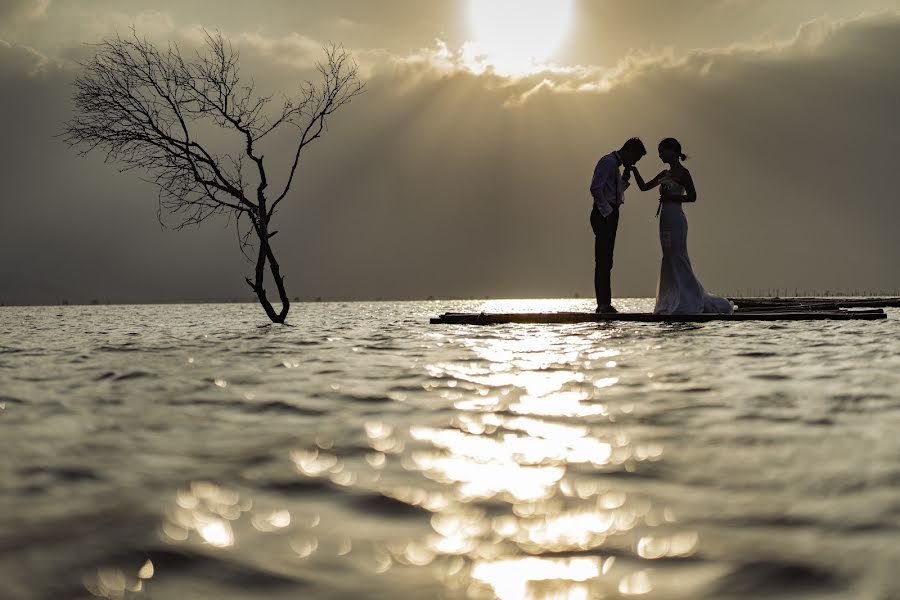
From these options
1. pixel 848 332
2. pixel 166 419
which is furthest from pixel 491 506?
pixel 848 332

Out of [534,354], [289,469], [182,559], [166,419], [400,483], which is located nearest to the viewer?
[182,559]

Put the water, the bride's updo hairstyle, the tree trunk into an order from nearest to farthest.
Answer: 1. the water
2. the bride's updo hairstyle
3. the tree trunk

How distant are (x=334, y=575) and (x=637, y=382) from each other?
438cm

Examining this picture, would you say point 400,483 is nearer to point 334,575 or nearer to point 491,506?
point 491,506

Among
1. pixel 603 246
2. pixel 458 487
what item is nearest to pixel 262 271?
pixel 603 246

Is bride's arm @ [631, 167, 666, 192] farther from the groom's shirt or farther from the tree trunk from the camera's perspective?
the tree trunk

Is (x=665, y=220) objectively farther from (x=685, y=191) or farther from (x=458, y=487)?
(x=458, y=487)

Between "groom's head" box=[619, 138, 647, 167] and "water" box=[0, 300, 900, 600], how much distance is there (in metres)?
9.21

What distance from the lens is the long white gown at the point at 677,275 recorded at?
48.3 ft

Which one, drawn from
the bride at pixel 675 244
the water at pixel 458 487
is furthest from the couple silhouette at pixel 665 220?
the water at pixel 458 487

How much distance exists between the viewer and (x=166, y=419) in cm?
475

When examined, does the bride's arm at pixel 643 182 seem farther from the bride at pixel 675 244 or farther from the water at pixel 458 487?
the water at pixel 458 487

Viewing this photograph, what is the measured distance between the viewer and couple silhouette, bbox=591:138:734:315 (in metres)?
14.5

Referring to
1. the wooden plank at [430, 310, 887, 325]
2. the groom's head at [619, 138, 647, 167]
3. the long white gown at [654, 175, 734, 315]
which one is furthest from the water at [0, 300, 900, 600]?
the groom's head at [619, 138, 647, 167]
